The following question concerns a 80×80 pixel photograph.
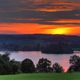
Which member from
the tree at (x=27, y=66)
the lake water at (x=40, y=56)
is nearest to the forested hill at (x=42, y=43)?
the lake water at (x=40, y=56)

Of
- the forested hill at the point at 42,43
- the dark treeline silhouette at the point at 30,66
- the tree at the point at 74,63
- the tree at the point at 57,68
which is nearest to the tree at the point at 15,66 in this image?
the dark treeline silhouette at the point at 30,66

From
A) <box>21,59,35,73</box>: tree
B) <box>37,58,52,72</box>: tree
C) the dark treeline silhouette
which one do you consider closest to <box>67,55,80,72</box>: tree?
the dark treeline silhouette

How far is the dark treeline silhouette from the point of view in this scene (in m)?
2.16

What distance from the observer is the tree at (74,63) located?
2.29m

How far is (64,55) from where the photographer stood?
241cm

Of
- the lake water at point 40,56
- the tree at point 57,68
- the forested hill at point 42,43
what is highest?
the forested hill at point 42,43

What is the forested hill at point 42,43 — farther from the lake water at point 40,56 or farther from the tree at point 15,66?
the tree at point 15,66

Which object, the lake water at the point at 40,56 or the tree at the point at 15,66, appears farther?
the lake water at the point at 40,56

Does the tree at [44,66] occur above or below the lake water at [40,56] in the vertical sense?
below

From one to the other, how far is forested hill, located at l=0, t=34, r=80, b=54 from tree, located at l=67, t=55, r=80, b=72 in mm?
101

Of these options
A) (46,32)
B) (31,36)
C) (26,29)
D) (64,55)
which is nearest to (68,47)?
(64,55)

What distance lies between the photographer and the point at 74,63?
2.41 meters

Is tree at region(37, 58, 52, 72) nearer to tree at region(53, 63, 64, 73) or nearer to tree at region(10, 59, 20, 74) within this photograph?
tree at region(53, 63, 64, 73)

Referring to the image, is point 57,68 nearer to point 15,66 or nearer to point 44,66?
point 44,66
